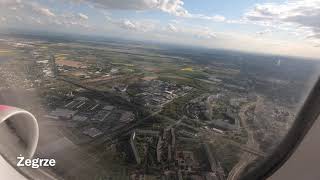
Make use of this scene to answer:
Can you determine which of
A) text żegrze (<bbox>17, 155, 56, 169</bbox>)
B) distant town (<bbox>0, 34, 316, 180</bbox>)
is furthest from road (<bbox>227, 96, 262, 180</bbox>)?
text żegrze (<bbox>17, 155, 56, 169</bbox>)

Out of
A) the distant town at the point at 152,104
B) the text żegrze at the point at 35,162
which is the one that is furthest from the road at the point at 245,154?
the text żegrze at the point at 35,162

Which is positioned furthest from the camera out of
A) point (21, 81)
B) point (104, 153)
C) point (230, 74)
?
point (21, 81)

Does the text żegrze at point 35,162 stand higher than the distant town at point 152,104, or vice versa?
the distant town at point 152,104

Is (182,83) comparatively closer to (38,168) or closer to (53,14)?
(53,14)

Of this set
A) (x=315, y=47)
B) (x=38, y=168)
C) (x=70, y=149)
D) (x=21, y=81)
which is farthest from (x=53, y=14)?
(x=315, y=47)

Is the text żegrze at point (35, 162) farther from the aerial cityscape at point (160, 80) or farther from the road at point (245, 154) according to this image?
the road at point (245, 154)

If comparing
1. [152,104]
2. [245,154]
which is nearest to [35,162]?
[152,104]

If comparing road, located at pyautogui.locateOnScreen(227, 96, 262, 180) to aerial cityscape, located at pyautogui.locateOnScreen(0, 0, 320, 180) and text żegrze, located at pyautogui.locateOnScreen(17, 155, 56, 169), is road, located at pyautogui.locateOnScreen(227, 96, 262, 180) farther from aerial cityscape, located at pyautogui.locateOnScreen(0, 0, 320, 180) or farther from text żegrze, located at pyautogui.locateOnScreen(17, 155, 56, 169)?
text żegrze, located at pyautogui.locateOnScreen(17, 155, 56, 169)
